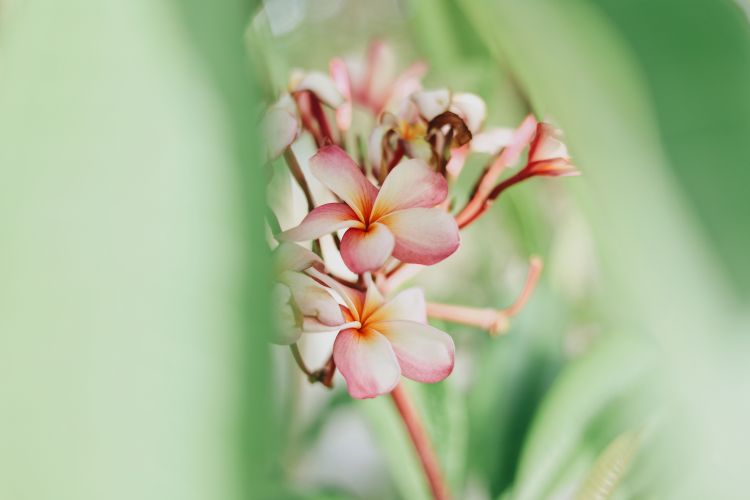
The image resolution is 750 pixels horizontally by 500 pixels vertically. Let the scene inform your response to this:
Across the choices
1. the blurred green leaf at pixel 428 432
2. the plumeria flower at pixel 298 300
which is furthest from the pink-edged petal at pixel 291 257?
the blurred green leaf at pixel 428 432

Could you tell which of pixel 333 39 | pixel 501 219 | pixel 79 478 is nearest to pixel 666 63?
pixel 79 478

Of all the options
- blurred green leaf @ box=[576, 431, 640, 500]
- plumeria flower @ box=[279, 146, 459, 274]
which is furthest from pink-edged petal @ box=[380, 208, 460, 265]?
blurred green leaf @ box=[576, 431, 640, 500]

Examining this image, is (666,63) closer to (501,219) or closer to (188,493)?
(188,493)

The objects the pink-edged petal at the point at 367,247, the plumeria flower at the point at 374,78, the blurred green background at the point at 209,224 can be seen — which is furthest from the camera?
the plumeria flower at the point at 374,78

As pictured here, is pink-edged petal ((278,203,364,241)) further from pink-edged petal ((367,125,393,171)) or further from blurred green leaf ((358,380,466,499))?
blurred green leaf ((358,380,466,499))

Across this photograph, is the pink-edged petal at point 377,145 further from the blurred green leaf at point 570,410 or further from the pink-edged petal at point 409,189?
the blurred green leaf at point 570,410

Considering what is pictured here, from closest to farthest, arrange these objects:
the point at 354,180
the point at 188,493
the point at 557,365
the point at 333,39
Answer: the point at 188,493
the point at 354,180
the point at 557,365
the point at 333,39

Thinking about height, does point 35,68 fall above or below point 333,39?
below
